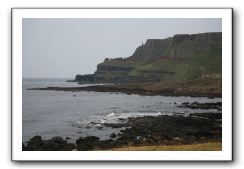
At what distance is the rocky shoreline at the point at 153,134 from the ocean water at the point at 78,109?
56mm

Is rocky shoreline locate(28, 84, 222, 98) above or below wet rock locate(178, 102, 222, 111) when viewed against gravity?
above

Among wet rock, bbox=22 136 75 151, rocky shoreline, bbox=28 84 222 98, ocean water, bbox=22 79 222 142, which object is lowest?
wet rock, bbox=22 136 75 151

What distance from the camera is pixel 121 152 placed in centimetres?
927

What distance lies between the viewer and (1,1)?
926 centimetres

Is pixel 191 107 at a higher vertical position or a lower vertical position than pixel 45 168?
higher

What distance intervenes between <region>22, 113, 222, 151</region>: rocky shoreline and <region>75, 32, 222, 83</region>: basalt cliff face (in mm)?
441

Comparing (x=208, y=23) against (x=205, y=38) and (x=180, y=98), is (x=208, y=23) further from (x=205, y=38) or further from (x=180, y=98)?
(x=180, y=98)

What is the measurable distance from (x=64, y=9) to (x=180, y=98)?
5.24 feet

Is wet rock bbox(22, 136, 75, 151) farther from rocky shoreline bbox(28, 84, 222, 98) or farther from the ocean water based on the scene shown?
rocky shoreline bbox(28, 84, 222, 98)

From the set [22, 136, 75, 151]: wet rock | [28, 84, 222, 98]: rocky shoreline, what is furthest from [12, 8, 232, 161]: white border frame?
[28, 84, 222, 98]: rocky shoreline

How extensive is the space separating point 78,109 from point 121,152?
662 mm

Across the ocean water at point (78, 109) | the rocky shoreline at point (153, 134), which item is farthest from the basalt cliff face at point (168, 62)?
the rocky shoreline at point (153, 134)

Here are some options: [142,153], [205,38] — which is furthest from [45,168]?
[205,38]

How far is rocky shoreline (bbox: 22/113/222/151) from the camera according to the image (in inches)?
365
